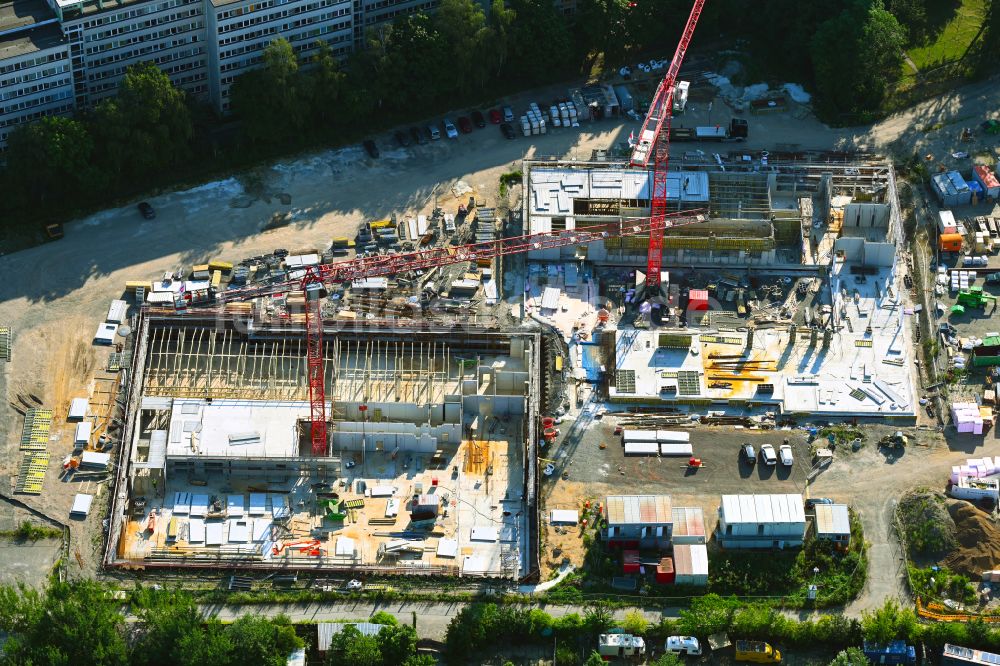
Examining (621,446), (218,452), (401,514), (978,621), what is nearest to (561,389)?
(621,446)

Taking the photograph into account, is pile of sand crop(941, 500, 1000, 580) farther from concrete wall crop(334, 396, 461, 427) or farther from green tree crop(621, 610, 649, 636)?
concrete wall crop(334, 396, 461, 427)

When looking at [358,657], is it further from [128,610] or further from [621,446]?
[621,446]

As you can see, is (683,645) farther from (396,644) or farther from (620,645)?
(396,644)

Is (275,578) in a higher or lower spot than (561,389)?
lower

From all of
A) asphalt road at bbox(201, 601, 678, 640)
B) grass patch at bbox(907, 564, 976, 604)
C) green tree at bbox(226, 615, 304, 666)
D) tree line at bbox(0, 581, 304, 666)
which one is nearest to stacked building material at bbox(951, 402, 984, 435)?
grass patch at bbox(907, 564, 976, 604)

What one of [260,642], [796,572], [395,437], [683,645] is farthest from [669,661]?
[395,437]
